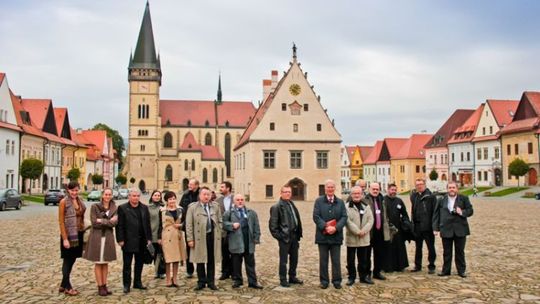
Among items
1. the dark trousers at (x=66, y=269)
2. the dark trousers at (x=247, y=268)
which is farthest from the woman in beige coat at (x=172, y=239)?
the dark trousers at (x=66, y=269)

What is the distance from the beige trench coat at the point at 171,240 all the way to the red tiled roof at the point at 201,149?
87210 mm

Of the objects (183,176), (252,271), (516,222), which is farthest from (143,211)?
(183,176)

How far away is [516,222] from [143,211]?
Result: 17424mm

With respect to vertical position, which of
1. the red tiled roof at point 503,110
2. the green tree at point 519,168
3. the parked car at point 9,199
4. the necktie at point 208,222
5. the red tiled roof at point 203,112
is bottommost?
the parked car at point 9,199

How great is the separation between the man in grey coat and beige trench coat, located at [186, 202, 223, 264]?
23cm

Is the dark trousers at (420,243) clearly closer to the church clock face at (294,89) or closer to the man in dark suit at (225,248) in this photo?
the man in dark suit at (225,248)

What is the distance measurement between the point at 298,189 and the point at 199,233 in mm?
39039

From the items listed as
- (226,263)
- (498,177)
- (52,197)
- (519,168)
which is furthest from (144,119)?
(226,263)

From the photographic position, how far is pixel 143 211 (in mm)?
8922

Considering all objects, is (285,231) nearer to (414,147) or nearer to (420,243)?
(420,243)

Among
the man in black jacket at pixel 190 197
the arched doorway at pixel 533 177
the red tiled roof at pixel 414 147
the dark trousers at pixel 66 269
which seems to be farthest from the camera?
the red tiled roof at pixel 414 147

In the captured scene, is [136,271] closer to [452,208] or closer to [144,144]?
[452,208]

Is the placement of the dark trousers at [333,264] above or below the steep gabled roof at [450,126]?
below

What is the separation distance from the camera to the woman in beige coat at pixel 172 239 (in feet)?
30.2
